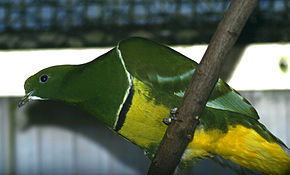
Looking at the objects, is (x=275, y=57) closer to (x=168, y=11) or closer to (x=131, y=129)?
(x=168, y=11)

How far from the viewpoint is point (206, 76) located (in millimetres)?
717

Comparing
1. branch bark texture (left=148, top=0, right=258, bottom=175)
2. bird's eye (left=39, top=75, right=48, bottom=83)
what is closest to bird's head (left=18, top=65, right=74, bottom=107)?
bird's eye (left=39, top=75, right=48, bottom=83)

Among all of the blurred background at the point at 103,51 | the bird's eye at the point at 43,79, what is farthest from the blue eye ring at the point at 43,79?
→ the blurred background at the point at 103,51

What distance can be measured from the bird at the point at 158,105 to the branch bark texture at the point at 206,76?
125mm

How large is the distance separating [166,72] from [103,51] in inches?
12.0

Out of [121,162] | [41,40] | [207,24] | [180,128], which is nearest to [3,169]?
[121,162]

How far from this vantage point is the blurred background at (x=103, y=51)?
124 centimetres

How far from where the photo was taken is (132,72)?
996mm

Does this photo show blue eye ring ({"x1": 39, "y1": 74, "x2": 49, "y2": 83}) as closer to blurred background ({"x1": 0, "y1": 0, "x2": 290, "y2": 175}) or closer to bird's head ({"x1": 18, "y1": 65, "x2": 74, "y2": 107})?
bird's head ({"x1": 18, "y1": 65, "x2": 74, "y2": 107})

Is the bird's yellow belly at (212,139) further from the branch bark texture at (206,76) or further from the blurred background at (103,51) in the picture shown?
the blurred background at (103,51)

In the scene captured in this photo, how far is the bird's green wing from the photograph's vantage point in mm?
986

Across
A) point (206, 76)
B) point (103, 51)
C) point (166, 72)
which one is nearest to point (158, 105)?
point (166, 72)

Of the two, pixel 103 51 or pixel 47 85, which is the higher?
pixel 103 51

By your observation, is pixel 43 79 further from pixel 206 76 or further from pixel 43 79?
pixel 206 76
